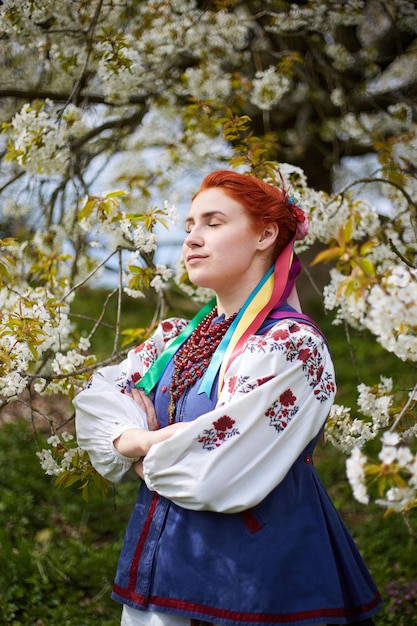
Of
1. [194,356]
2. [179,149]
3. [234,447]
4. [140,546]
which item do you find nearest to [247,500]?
[234,447]

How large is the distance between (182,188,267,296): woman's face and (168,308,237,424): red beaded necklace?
0.37ft

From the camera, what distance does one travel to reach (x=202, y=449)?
1.74 m

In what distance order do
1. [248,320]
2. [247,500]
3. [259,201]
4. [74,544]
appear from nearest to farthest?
[247,500] < [248,320] < [259,201] < [74,544]

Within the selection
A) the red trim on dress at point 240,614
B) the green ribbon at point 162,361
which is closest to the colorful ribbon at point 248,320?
the green ribbon at point 162,361

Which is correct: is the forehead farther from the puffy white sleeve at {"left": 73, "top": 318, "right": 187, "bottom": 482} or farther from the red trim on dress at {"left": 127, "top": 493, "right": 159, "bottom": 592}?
the red trim on dress at {"left": 127, "top": 493, "right": 159, "bottom": 592}

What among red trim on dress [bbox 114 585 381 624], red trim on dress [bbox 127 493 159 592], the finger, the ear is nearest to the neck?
the ear

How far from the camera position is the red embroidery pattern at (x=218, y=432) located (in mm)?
1729

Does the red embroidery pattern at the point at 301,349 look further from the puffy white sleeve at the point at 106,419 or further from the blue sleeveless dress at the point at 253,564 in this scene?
the puffy white sleeve at the point at 106,419

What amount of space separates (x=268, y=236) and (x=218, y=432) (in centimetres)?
62

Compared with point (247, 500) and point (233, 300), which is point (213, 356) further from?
point (247, 500)

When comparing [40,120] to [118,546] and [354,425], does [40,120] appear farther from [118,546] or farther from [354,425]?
[118,546]

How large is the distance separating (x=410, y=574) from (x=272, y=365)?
1.92m

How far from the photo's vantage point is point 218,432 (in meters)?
1.74

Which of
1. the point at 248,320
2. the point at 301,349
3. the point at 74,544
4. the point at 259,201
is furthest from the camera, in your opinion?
the point at 74,544
